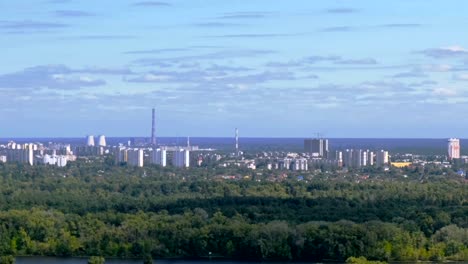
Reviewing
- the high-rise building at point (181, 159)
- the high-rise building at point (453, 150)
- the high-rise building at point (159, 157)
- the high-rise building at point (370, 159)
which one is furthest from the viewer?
the high-rise building at point (453, 150)

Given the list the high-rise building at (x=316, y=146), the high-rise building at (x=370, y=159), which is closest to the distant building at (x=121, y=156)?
the high-rise building at (x=370, y=159)

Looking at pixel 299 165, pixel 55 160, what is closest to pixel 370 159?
pixel 299 165

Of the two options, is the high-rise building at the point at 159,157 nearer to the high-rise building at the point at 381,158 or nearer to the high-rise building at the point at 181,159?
the high-rise building at the point at 181,159

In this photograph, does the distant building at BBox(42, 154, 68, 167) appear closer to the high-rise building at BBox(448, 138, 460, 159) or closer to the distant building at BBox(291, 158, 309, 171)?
the distant building at BBox(291, 158, 309, 171)

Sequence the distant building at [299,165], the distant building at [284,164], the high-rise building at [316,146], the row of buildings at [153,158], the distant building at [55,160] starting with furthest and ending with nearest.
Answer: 1. the high-rise building at [316,146]
2. the row of buildings at [153,158]
3. the distant building at [55,160]
4. the distant building at [284,164]
5. the distant building at [299,165]

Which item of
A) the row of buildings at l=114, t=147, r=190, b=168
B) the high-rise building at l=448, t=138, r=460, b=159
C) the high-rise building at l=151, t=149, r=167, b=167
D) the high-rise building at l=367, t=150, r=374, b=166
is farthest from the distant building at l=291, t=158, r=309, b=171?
the high-rise building at l=448, t=138, r=460, b=159

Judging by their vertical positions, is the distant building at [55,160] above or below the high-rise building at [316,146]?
below

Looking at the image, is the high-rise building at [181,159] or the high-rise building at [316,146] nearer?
the high-rise building at [181,159]
